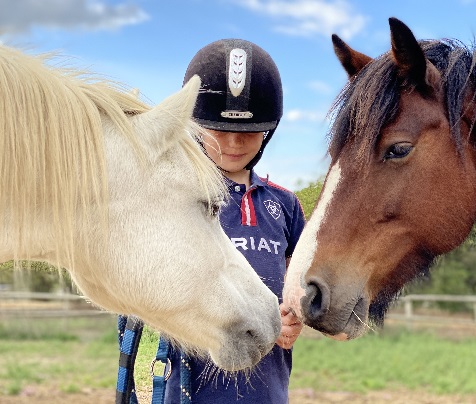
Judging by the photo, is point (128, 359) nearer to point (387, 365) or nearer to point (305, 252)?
point (305, 252)

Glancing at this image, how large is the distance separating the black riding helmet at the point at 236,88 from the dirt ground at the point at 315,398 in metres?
5.52

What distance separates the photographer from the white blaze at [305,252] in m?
2.05

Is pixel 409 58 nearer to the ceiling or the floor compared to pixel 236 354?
nearer to the ceiling

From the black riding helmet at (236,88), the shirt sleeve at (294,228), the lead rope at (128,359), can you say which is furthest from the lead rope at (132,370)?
the black riding helmet at (236,88)

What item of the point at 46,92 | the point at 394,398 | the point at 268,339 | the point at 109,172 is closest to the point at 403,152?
the point at 268,339

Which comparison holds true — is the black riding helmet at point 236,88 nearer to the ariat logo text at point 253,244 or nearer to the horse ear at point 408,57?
the ariat logo text at point 253,244

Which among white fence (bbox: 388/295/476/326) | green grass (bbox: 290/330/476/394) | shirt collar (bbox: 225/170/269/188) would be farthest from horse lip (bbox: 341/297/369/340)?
white fence (bbox: 388/295/476/326)

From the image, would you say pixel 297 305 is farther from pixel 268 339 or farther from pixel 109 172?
pixel 109 172

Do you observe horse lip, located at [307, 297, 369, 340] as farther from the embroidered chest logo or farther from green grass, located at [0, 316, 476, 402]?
green grass, located at [0, 316, 476, 402]

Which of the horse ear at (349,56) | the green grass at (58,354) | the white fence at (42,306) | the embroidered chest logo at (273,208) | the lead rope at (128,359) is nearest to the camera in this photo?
the lead rope at (128,359)

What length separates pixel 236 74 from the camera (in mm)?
2504

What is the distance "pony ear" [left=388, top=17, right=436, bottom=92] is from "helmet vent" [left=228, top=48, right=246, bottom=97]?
613 mm

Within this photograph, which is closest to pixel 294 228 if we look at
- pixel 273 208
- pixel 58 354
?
pixel 273 208

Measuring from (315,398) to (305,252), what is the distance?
6042 millimetres
